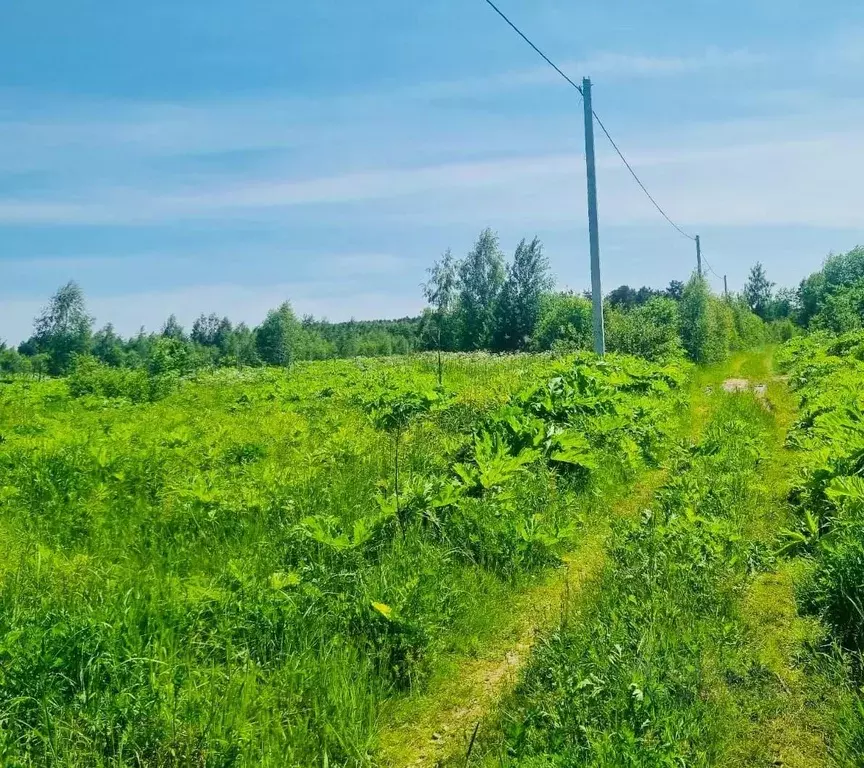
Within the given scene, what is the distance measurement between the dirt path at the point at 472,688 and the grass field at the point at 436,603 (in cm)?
2

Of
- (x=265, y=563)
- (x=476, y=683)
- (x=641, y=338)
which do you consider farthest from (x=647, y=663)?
(x=641, y=338)

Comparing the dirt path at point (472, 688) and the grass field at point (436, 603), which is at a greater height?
the grass field at point (436, 603)

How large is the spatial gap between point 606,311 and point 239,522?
25275 mm

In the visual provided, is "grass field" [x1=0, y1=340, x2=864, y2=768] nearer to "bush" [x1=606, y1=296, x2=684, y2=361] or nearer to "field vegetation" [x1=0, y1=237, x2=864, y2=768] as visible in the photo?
"field vegetation" [x1=0, y1=237, x2=864, y2=768]

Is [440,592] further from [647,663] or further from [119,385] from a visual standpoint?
[119,385]

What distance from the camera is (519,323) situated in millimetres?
56156

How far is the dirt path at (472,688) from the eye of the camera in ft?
10.7

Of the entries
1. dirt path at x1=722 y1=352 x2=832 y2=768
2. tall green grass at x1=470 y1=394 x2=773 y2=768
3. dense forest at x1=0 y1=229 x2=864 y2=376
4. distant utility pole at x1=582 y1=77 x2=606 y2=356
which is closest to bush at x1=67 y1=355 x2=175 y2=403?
dense forest at x1=0 y1=229 x2=864 y2=376

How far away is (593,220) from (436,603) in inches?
565

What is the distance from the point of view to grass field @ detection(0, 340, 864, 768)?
3004 mm

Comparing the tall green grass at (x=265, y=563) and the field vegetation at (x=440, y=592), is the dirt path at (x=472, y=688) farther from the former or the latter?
the tall green grass at (x=265, y=563)

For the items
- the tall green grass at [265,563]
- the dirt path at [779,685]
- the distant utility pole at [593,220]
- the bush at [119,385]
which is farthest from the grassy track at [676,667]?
the bush at [119,385]

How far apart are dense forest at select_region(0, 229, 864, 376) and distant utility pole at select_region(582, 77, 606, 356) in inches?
165

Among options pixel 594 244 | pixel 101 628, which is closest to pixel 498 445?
pixel 101 628
